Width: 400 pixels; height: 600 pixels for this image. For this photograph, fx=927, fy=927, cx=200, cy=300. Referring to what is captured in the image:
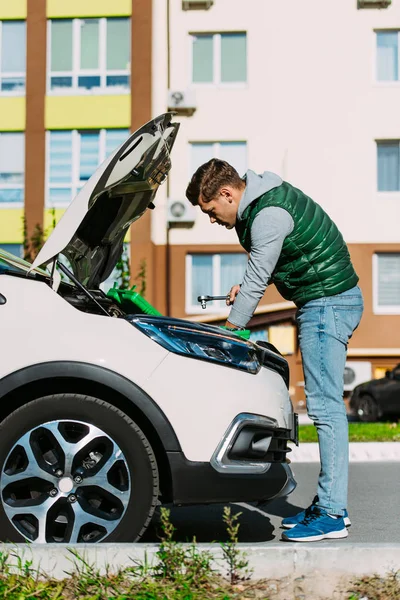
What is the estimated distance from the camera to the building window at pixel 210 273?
24.7 metres

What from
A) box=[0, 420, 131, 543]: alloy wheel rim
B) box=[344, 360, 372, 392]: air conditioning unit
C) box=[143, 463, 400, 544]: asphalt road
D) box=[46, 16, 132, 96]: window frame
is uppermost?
box=[46, 16, 132, 96]: window frame

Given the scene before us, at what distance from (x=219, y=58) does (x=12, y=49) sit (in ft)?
19.0

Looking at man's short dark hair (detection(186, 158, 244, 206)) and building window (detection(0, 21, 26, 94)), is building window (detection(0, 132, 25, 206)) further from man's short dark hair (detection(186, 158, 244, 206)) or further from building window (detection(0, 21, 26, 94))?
man's short dark hair (detection(186, 158, 244, 206))

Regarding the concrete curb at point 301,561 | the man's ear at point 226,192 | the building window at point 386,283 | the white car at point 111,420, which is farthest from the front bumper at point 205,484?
the building window at point 386,283

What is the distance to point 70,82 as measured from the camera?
25.4 metres

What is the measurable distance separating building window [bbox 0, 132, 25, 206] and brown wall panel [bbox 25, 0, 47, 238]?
34cm

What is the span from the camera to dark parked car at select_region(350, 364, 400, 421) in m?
18.0

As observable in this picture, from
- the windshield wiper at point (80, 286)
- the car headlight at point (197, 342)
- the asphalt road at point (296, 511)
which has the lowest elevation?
the asphalt road at point (296, 511)

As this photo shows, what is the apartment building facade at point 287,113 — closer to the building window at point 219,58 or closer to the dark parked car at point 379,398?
the building window at point 219,58

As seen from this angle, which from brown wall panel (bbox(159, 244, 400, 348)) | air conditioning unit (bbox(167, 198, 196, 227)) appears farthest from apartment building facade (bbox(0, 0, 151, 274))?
brown wall panel (bbox(159, 244, 400, 348))

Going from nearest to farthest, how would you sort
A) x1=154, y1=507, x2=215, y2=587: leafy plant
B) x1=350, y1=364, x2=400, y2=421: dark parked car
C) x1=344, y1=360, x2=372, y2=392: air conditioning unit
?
x1=154, y1=507, x2=215, y2=587: leafy plant
x1=350, y1=364, x2=400, y2=421: dark parked car
x1=344, y1=360, x2=372, y2=392: air conditioning unit

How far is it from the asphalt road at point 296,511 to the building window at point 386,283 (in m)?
16.8

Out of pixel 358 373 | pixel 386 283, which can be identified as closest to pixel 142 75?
pixel 386 283

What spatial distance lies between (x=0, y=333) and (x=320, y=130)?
861 inches
